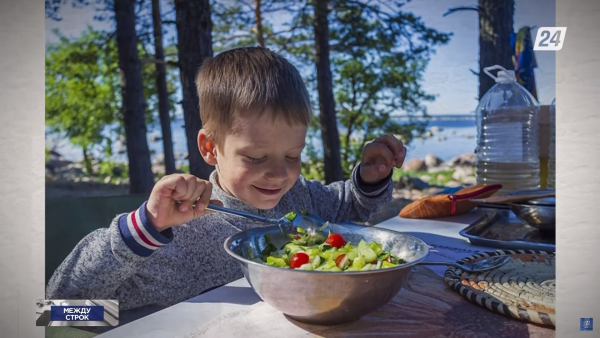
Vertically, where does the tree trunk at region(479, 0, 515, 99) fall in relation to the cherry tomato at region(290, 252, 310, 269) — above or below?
above

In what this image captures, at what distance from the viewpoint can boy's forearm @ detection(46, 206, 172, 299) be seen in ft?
2.88

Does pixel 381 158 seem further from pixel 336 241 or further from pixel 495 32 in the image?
pixel 495 32

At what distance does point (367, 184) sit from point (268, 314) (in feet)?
2.60

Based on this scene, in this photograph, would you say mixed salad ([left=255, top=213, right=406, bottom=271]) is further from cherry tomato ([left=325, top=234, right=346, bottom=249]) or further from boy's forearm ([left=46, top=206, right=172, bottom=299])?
boy's forearm ([left=46, top=206, right=172, bottom=299])

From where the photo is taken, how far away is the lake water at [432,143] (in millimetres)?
4906

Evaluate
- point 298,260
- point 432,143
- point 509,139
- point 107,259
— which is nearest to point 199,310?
point 298,260

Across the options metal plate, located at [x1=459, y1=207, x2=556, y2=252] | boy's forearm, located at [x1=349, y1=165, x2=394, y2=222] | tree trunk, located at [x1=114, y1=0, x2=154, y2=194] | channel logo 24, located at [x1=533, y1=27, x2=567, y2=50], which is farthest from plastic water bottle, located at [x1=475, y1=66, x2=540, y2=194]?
tree trunk, located at [x1=114, y1=0, x2=154, y2=194]

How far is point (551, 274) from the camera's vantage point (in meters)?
0.83

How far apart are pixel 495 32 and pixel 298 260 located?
271 cm

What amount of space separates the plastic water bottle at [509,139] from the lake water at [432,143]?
9.14 feet

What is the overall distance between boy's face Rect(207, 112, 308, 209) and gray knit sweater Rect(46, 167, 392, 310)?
168mm

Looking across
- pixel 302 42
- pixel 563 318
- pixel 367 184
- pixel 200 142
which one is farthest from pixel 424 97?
pixel 563 318

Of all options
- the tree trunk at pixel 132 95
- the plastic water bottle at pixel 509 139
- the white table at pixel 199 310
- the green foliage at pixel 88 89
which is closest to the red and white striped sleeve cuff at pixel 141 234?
the white table at pixel 199 310

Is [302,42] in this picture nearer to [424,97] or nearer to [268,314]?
[424,97]
